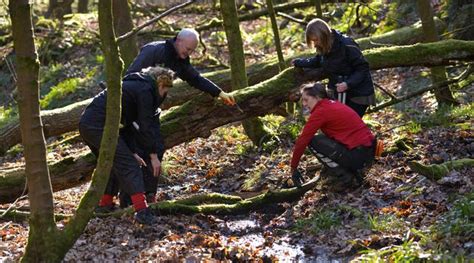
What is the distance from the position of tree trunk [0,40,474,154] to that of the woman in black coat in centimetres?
69

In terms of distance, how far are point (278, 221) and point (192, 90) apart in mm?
4859

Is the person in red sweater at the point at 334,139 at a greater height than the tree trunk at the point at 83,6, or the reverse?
the tree trunk at the point at 83,6

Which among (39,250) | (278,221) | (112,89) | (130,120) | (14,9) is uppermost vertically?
(14,9)

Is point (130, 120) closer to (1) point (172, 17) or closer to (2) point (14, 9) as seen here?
(2) point (14, 9)

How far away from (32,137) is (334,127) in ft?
11.6

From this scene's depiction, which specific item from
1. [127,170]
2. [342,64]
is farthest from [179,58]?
[342,64]

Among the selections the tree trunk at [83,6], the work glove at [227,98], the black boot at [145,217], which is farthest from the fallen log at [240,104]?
the tree trunk at [83,6]

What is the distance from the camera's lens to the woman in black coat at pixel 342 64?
7379 millimetres

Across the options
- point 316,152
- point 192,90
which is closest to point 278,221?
point 316,152

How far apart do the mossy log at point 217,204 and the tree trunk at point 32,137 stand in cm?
169

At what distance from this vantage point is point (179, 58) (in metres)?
7.62

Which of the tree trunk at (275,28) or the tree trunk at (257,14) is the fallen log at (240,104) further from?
the tree trunk at (257,14)

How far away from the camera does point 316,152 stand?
7320mm

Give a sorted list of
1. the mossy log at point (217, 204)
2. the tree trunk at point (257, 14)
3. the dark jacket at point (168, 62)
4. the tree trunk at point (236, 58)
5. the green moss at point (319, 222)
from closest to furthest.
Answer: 1. the green moss at point (319, 222)
2. the mossy log at point (217, 204)
3. the dark jacket at point (168, 62)
4. the tree trunk at point (236, 58)
5. the tree trunk at point (257, 14)
